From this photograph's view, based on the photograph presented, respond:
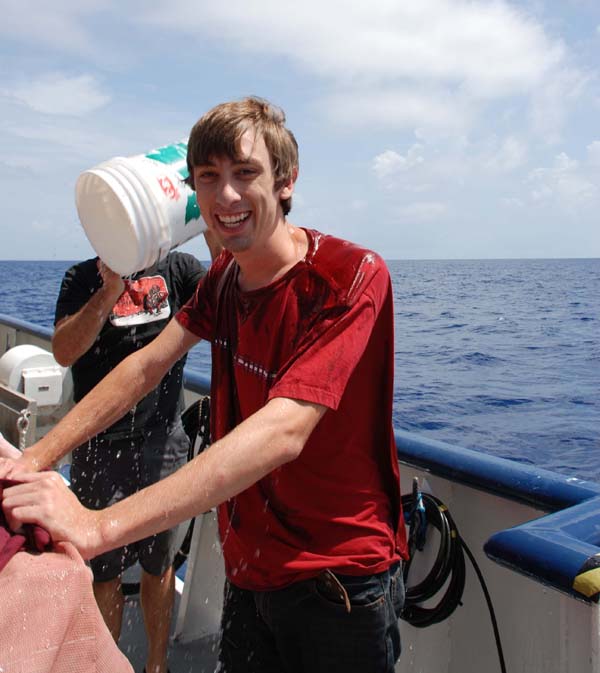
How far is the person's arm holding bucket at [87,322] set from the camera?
2844 mm

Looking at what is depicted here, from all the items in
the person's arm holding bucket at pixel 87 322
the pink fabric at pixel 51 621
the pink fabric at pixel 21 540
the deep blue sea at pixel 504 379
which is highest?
the person's arm holding bucket at pixel 87 322

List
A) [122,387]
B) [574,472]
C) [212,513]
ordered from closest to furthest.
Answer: [122,387], [212,513], [574,472]

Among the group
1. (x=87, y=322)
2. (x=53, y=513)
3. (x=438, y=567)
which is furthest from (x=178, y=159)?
(x=438, y=567)

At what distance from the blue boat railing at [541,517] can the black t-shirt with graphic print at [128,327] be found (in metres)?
1.11

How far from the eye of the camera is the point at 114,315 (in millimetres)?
3225

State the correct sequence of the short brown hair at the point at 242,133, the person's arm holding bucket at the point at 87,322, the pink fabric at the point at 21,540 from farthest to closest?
the person's arm holding bucket at the point at 87,322 < the short brown hair at the point at 242,133 < the pink fabric at the point at 21,540

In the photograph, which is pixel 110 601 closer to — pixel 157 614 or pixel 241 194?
pixel 157 614

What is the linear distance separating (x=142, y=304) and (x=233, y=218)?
1500 millimetres

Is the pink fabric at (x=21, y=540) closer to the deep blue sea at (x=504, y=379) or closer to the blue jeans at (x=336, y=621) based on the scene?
the blue jeans at (x=336, y=621)

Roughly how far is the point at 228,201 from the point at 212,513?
7.48 ft

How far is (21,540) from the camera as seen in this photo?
1212mm

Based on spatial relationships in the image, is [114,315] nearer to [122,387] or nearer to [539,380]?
[122,387]

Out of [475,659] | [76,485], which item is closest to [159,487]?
[475,659]

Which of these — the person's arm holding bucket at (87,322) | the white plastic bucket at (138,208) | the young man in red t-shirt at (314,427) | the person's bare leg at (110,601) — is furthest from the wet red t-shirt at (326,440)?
the person's bare leg at (110,601)
